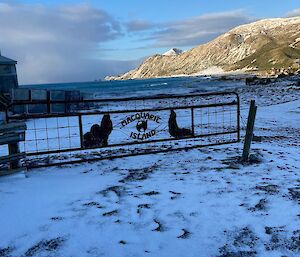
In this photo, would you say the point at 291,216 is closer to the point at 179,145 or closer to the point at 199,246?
Answer: the point at 199,246

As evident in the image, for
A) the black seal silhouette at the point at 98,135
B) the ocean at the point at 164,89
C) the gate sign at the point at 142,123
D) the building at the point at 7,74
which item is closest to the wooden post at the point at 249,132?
the gate sign at the point at 142,123

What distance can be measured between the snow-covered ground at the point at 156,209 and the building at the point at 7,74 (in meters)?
18.4

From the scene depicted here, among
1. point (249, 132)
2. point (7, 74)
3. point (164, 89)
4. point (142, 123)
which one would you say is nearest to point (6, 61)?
point (7, 74)

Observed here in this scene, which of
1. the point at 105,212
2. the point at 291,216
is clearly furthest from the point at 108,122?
the point at 291,216

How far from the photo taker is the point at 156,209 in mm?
5590

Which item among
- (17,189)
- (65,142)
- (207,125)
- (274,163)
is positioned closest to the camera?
(17,189)

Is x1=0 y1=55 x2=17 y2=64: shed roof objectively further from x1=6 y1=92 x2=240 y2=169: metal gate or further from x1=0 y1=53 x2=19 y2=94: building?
x1=6 y1=92 x2=240 y2=169: metal gate

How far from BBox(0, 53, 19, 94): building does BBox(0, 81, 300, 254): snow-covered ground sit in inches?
723

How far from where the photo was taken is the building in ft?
80.2

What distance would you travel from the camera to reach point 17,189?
6.48m

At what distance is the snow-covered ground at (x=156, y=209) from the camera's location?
14.6 ft

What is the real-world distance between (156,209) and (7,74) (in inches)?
870

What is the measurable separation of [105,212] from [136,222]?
0.62 meters

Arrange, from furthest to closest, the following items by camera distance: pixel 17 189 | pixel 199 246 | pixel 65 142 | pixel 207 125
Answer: pixel 207 125 → pixel 65 142 → pixel 17 189 → pixel 199 246
